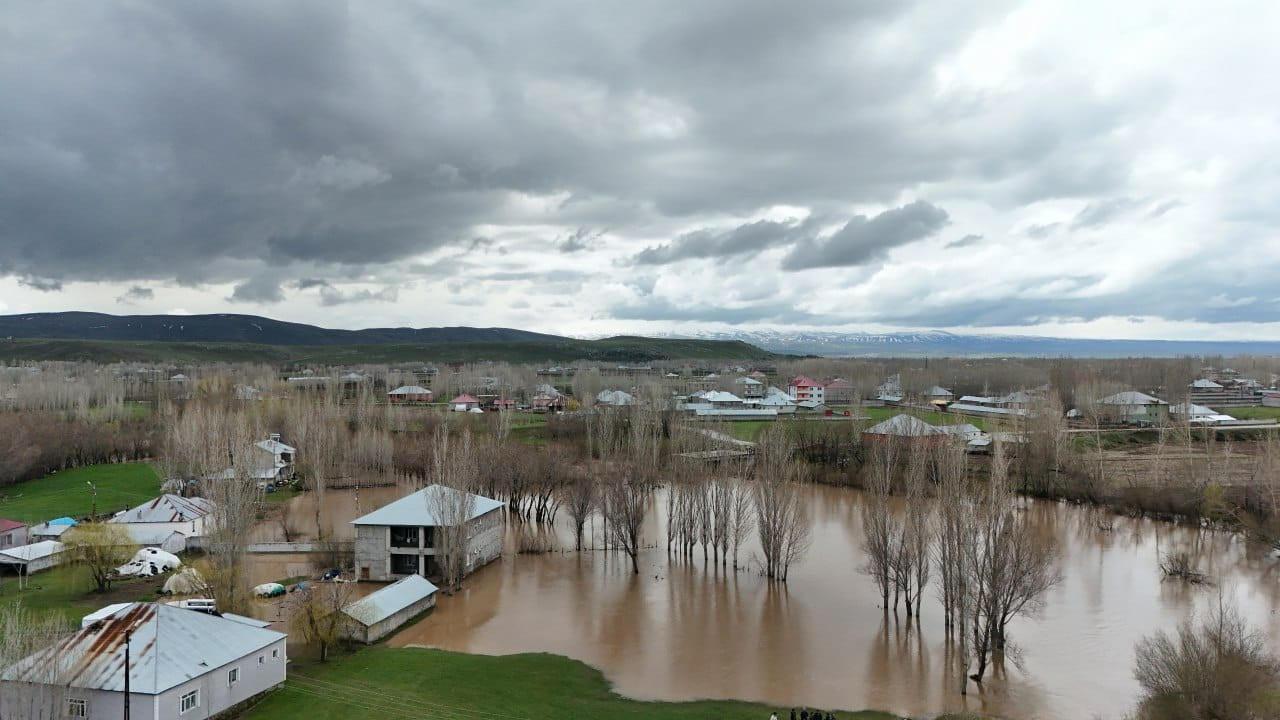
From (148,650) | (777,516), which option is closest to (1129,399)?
(777,516)

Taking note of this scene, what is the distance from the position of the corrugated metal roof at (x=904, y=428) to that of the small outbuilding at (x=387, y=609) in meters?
28.5

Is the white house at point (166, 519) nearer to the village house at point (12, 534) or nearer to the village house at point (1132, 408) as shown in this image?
the village house at point (12, 534)

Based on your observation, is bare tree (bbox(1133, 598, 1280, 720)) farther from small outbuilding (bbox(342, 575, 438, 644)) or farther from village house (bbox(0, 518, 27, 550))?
village house (bbox(0, 518, 27, 550))

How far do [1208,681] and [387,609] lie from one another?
19.0 metres

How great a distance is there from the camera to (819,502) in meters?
40.2

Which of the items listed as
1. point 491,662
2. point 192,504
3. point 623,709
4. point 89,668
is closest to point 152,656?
point 89,668

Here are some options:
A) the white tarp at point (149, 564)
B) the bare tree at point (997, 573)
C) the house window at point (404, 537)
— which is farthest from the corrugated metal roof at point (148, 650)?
the bare tree at point (997, 573)

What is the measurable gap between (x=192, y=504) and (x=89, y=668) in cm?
2156

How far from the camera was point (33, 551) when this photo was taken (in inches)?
1038

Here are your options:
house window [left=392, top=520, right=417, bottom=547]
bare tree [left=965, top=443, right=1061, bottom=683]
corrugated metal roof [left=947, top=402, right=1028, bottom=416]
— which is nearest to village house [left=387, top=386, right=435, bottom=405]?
corrugated metal roof [left=947, top=402, right=1028, bottom=416]

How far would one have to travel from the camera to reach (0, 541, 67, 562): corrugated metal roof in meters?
25.7

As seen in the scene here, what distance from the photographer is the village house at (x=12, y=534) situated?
28141 mm

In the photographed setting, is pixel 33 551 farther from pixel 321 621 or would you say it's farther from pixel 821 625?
pixel 821 625

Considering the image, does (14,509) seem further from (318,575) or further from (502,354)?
(502,354)
